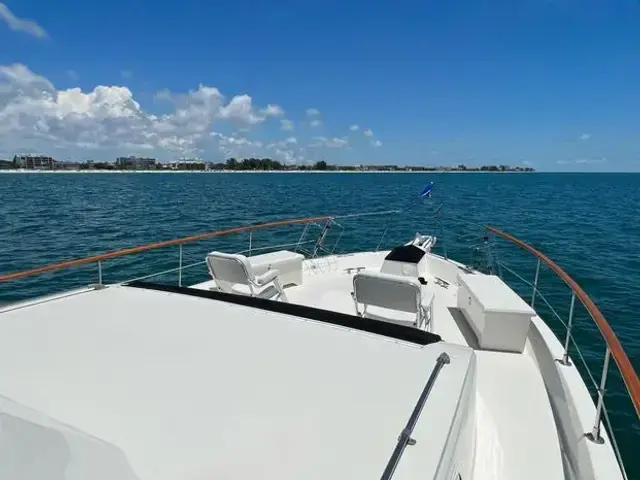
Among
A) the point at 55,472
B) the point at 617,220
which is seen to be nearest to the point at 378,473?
the point at 55,472

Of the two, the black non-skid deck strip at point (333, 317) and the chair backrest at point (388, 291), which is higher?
the black non-skid deck strip at point (333, 317)

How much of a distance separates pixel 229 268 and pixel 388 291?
182 cm

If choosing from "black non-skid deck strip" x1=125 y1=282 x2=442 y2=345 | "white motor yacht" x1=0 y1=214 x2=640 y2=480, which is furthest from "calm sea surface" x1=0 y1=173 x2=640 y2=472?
"black non-skid deck strip" x1=125 y1=282 x2=442 y2=345

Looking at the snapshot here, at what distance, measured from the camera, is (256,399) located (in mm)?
1553

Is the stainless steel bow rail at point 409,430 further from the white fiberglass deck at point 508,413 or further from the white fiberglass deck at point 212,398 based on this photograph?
the white fiberglass deck at point 508,413

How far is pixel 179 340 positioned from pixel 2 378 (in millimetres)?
715

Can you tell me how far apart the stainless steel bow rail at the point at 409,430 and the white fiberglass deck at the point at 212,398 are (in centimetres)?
2

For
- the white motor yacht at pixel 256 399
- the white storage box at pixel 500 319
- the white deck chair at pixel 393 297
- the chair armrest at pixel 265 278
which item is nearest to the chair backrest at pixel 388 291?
the white deck chair at pixel 393 297

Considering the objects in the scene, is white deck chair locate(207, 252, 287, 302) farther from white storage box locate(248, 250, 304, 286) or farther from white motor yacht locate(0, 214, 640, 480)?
white motor yacht locate(0, 214, 640, 480)

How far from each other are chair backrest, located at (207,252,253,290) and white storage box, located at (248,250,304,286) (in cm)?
77

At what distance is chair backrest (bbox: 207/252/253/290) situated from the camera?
4.18 metres

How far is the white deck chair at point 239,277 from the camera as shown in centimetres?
420

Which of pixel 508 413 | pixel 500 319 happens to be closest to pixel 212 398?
pixel 508 413

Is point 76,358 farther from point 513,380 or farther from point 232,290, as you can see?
point 513,380
